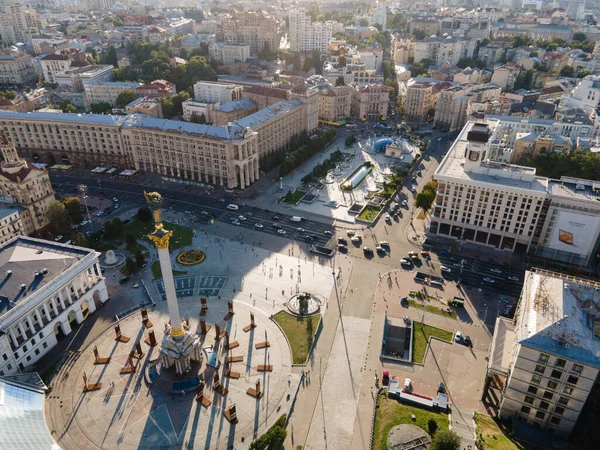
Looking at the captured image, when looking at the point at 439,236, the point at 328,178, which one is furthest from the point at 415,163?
the point at 439,236

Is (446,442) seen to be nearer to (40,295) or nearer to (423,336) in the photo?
(423,336)

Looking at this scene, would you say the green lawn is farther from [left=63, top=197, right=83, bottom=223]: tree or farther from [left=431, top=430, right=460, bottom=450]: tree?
[left=431, top=430, right=460, bottom=450]: tree

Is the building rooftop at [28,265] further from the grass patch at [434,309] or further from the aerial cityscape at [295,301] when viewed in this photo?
the grass patch at [434,309]

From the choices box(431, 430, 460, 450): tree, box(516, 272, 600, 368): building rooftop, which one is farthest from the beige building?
box(516, 272, 600, 368): building rooftop

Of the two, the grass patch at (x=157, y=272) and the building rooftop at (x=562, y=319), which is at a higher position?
the building rooftop at (x=562, y=319)

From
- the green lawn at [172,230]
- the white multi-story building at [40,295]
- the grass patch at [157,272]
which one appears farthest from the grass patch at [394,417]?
the green lawn at [172,230]

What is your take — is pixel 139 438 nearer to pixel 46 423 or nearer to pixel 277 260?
pixel 46 423
